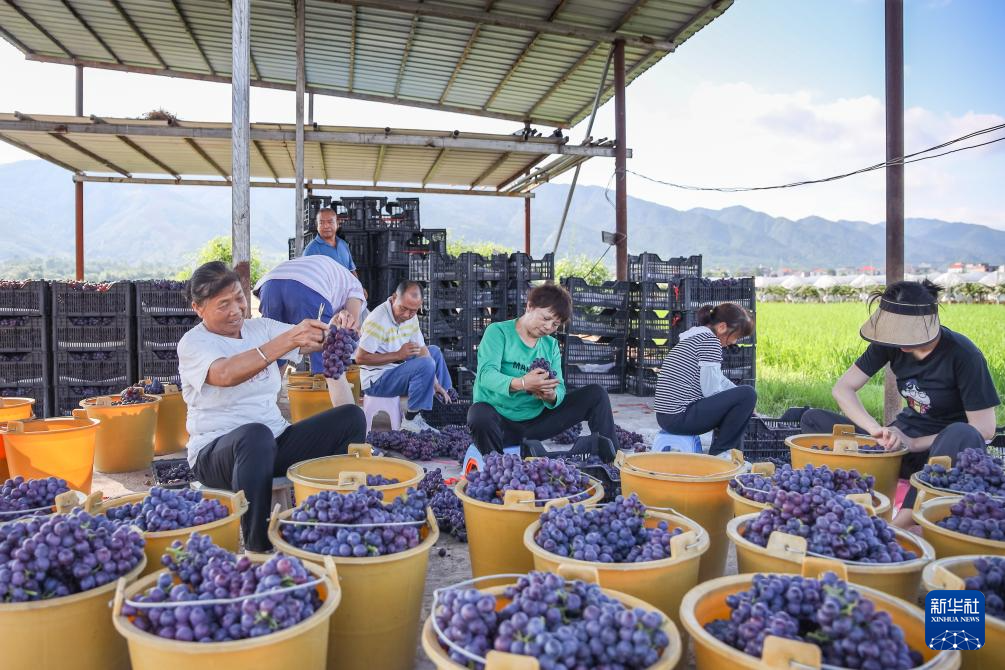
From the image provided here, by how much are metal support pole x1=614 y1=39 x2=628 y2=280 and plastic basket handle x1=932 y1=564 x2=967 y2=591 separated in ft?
24.6

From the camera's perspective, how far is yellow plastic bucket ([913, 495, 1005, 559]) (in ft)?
5.92

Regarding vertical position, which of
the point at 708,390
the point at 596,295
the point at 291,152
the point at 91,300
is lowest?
the point at 708,390

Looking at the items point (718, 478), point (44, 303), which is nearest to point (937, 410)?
point (718, 478)

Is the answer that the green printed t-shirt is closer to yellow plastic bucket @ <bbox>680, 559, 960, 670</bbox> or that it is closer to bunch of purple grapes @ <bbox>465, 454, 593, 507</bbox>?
bunch of purple grapes @ <bbox>465, 454, 593, 507</bbox>

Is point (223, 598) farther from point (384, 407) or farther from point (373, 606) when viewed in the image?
point (384, 407)

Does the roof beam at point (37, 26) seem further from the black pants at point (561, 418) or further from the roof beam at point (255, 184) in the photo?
the black pants at point (561, 418)

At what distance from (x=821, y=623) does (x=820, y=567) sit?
0.27 m

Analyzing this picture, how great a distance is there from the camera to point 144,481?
3.95m

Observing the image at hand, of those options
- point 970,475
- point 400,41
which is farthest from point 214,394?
point 400,41

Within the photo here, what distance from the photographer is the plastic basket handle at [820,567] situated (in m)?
1.55

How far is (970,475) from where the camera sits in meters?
2.35

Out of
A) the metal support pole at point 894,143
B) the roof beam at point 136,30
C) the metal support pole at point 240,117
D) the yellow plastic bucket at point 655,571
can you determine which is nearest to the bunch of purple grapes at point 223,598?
the yellow plastic bucket at point 655,571

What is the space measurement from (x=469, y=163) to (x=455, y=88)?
124 cm

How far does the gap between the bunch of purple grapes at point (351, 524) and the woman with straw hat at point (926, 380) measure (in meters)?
2.05
